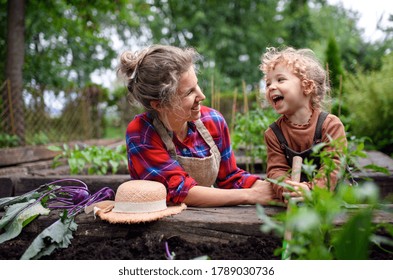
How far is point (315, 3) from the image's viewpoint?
2300 centimetres

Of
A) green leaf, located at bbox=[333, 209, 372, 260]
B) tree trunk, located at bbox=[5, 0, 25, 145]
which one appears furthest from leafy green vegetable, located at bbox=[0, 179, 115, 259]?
tree trunk, located at bbox=[5, 0, 25, 145]

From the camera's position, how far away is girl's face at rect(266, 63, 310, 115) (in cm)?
190

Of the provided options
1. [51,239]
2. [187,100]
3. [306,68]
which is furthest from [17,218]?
[306,68]

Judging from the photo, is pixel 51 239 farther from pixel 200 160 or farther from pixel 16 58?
pixel 16 58

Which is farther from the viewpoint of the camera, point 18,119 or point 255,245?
point 18,119

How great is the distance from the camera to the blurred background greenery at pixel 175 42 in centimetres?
599

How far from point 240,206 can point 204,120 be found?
538 millimetres

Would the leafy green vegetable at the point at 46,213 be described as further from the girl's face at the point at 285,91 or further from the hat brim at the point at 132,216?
the girl's face at the point at 285,91

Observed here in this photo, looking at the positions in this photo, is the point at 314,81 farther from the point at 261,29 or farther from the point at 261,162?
the point at 261,29

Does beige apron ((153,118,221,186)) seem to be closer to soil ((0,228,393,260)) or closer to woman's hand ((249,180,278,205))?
woman's hand ((249,180,278,205))

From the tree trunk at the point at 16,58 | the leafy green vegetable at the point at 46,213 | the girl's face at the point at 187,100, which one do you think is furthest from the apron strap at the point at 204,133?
the tree trunk at the point at 16,58

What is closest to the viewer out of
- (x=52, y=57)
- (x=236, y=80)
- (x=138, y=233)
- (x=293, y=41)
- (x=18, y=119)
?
(x=138, y=233)

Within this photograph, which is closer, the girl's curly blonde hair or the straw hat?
the straw hat
